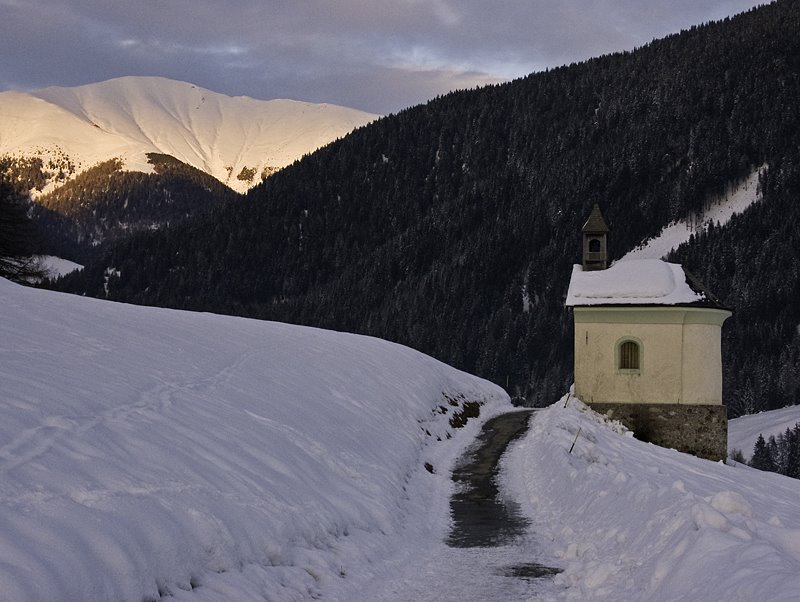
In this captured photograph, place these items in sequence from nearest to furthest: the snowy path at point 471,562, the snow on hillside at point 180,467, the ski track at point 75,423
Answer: the snow on hillside at point 180,467 → the ski track at point 75,423 → the snowy path at point 471,562

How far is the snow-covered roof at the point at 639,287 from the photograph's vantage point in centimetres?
3462

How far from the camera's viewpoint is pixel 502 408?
41.0m

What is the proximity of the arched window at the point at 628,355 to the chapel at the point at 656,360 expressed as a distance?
0.14ft

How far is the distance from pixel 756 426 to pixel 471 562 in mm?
120339

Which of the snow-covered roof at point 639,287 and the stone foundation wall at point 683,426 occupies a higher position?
the snow-covered roof at point 639,287

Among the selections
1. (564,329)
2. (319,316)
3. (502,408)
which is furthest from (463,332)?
(502,408)

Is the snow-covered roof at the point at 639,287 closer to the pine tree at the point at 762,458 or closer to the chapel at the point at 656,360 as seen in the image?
the chapel at the point at 656,360

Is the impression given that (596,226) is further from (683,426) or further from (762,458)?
(762,458)

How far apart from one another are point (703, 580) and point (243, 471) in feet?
20.7

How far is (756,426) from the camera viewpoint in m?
119

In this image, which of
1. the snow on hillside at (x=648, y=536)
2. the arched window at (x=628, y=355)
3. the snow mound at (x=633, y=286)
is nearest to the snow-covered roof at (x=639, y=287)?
the snow mound at (x=633, y=286)

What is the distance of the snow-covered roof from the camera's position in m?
34.6

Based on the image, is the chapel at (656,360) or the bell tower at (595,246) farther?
the bell tower at (595,246)

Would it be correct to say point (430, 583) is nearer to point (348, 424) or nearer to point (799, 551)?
point (799, 551)
